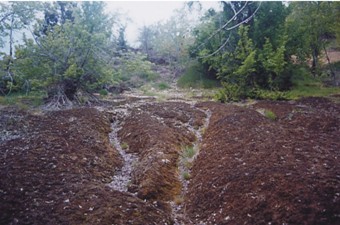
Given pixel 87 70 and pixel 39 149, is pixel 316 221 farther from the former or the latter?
pixel 87 70

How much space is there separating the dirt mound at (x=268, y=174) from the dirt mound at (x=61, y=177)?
1512 millimetres

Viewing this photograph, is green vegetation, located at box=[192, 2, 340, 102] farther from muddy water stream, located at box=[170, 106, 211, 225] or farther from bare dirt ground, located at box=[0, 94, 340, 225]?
bare dirt ground, located at box=[0, 94, 340, 225]

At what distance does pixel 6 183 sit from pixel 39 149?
7.82 feet

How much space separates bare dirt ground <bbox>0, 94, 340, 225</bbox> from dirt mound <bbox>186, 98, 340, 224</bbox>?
0.02m

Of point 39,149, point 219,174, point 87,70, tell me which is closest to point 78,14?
point 87,70

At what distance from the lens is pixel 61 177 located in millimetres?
7797

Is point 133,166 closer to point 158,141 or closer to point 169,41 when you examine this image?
point 158,141

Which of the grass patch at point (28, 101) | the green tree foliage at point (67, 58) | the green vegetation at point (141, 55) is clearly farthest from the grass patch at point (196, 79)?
the grass patch at point (28, 101)

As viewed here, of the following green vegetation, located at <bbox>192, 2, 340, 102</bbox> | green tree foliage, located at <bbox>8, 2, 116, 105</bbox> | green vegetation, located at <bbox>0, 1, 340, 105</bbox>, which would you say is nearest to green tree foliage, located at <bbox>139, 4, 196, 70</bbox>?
green vegetation, located at <bbox>0, 1, 340, 105</bbox>

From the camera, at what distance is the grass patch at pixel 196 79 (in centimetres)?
3061

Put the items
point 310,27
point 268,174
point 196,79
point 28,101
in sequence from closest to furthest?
1. point 268,174
2. point 28,101
3. point 310,27
4. point 196,79

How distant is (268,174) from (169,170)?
2974 millimetres

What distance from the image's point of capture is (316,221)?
18.0 ft

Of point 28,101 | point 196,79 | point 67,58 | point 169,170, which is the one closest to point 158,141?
point 169,170
